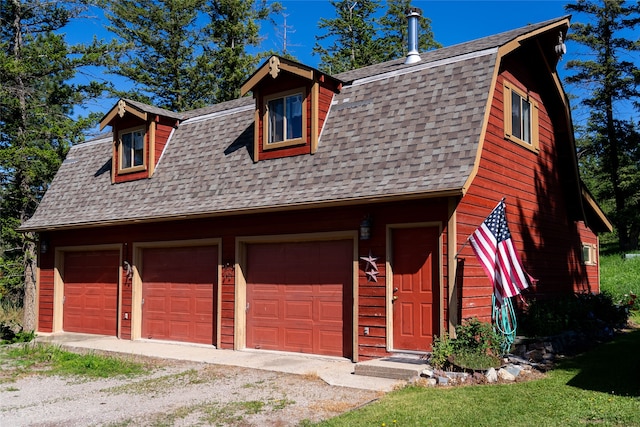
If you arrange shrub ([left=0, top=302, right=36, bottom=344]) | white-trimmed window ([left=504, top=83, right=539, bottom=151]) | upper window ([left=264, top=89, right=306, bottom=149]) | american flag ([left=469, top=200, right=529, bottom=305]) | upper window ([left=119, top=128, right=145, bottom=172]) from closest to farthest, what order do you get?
1. american flag ([left=469, top=200, right=529, bottom=305])
2. white-trimmed window ([left=504, top=83, right=539, bottom=151])
3. upper window ([left=264, top=89, right=306, bottom=149])
4. shrub ([left=0, top=302, right=36, bottom=344])
5. upper window ([left=119, top=128, right=145, bottom=172])

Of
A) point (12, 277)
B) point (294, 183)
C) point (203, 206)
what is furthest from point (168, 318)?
point (12, 277)

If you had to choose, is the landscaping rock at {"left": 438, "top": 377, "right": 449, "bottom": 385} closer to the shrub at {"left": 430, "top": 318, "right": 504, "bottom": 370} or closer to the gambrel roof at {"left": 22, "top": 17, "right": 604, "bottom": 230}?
the shrub at {"left": 430, "top": 318, "right": 504, "bottom": 370}

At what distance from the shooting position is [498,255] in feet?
30.0

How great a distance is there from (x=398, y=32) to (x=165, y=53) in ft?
43.1

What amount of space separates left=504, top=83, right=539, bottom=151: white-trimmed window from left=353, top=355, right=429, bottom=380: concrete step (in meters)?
4.69

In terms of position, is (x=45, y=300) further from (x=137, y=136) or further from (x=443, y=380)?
(x=443, y=380)

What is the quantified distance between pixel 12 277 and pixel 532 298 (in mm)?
19376

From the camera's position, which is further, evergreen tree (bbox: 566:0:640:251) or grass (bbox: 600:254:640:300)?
evergreen tree (bbox: 566:0:640:251)

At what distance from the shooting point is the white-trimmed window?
11.2 metres

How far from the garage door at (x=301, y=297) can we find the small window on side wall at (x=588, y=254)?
816 centimetres

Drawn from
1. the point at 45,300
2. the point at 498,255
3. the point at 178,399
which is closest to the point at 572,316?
the point at 498,255

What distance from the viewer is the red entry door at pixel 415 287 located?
938cm

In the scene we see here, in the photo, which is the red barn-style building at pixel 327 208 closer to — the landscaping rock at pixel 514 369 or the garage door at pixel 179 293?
the garage door at pixel 179 293

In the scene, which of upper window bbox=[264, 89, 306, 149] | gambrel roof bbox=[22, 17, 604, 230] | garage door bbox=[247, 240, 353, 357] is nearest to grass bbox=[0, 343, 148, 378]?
garage door bbox=[247, 240, 353, 357]
